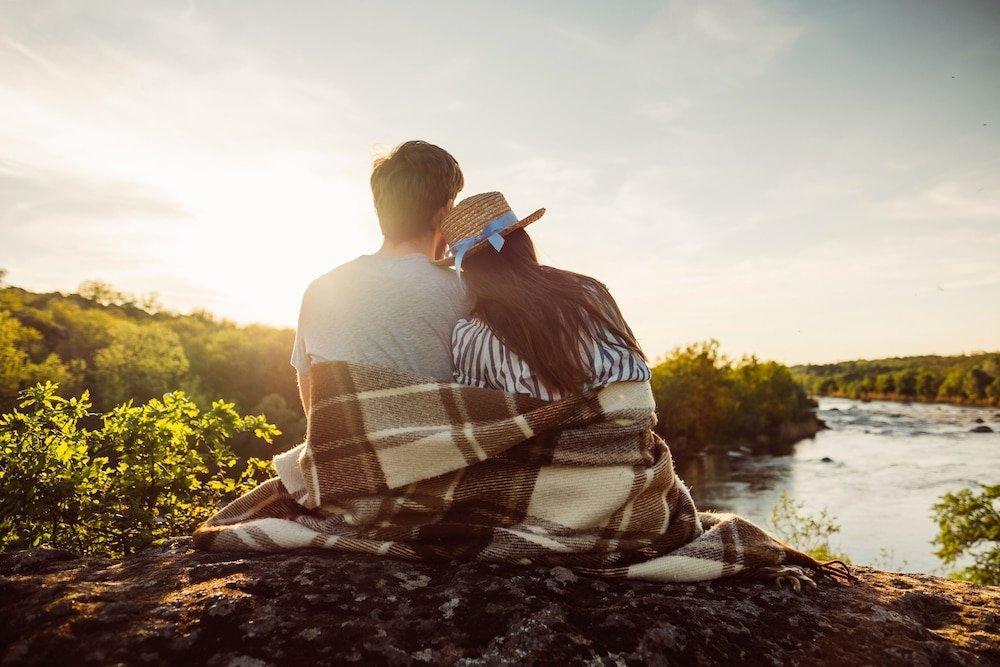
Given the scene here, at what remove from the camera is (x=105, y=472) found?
137 inches

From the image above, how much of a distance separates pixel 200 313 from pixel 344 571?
66.2m

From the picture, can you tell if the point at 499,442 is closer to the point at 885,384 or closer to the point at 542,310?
the point at 542,310

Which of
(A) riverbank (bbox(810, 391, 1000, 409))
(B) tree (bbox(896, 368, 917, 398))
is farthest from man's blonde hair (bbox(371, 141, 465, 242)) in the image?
(B) tree (bbox(896, 368, 917, 398))

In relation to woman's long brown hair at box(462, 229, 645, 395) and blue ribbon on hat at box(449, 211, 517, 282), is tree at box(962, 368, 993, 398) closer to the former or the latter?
woman's long brown hair at box(462, 229, 645, 395)

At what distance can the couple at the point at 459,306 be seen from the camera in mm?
2314

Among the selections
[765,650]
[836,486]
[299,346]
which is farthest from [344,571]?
[836,486]

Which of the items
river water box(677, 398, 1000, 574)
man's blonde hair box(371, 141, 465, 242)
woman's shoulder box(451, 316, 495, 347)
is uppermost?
man's blonde hair box(371, 141, 465, 242)

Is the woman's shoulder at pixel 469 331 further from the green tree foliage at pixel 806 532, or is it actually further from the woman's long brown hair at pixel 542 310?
the green tree foliage at pixel 806 532

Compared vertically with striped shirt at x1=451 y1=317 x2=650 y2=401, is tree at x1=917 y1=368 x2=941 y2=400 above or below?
below

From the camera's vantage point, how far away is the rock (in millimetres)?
1553

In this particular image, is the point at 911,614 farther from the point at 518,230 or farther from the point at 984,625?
the point at 518,230

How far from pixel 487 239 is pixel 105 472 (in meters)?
2.83

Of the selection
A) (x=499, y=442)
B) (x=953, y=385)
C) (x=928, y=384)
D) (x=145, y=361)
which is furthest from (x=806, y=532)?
(x=928, y=384)

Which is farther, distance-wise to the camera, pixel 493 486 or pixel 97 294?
pixel 97 294
